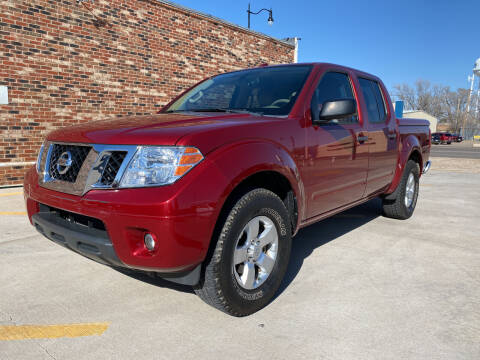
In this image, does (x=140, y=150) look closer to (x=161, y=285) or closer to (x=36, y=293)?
(x=161, y=285)

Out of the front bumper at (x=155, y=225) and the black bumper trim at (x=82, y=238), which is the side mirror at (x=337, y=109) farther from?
the black bumper trim at (x=82, y=238)

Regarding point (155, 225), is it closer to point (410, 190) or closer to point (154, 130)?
point (154, 130)

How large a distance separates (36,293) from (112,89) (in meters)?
6.82

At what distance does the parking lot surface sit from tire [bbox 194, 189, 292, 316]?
0.48 ft

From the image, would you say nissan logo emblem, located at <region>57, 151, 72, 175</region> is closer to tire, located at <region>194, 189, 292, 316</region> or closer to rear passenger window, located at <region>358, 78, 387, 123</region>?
tire, located at <region>194, 189, 292, 316</region>

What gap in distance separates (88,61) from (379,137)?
664 cm

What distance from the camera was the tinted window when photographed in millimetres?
3238

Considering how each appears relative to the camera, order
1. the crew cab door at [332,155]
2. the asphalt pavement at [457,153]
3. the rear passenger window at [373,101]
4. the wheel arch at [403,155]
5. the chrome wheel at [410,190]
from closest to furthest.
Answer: the crew cab door at [332,155] → the rear passenger window at [373,101] → the wheel arch at [403,155] → the chrome wheel at [410,190] → the asphalt pavement at [457,153]

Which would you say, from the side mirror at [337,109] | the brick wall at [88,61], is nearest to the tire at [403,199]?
the side mirror at [337,109]

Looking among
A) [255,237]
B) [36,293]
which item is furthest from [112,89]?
[255,237]

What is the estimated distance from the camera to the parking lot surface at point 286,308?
2168mm

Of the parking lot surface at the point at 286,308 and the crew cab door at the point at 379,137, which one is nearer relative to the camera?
the parking lot surface at the point at 286,308

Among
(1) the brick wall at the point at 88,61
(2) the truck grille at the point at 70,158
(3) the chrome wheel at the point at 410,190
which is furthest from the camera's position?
(1) the brick wall at the point at 88,61

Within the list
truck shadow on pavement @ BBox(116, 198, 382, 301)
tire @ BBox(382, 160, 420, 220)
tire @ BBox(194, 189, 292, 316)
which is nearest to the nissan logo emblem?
truck shadow on pavement @ BBox(116, 198, 382, 301)
